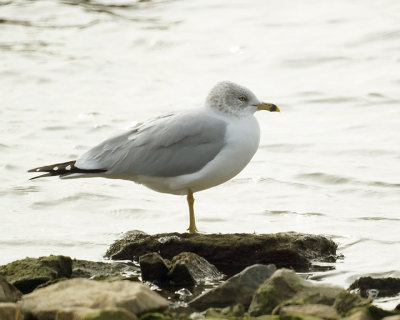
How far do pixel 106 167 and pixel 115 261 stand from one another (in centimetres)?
85

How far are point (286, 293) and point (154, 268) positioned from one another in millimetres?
1254

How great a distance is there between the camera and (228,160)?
739cm

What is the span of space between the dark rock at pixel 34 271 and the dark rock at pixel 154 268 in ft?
1.74

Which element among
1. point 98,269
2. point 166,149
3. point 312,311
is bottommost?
point 98,269

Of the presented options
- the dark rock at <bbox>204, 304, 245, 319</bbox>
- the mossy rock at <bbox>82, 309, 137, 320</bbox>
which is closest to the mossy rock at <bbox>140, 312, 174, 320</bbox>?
the mossy rock at <bbox>82, 309, 137, 320</bbox>

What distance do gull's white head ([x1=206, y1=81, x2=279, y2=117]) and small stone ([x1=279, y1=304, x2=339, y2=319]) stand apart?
2.59 metres

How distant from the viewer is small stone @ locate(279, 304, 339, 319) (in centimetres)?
536

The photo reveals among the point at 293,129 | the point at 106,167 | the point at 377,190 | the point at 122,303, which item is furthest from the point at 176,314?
the point at 293,129

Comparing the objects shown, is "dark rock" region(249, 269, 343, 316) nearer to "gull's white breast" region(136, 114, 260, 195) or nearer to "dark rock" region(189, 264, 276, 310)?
"dark rock" region(189, 264, 276, 310)

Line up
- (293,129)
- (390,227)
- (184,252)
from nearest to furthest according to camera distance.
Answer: (184,252), (390,227), (293,129)

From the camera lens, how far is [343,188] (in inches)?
388

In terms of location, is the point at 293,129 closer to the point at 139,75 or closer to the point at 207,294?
the point at 139,75

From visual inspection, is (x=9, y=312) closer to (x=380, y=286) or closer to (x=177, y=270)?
(x=177, y=270)

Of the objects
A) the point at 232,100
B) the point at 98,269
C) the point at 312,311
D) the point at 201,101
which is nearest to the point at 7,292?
the point at 98,269
